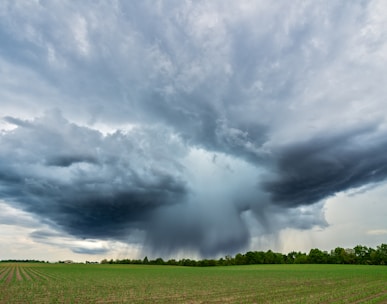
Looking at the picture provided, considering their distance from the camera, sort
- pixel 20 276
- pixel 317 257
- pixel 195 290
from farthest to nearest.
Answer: pixel 317 257
pixel 20 276
pixel 195 290

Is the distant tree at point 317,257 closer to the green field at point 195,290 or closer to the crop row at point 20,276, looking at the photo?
the green field at point 195,290

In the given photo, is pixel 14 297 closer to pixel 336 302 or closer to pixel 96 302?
pixel 96 302

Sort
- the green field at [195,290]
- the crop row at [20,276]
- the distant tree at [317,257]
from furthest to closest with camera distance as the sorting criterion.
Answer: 1. the distant tree at [317,257]
2. the crop row at [20,276]
3. the green field at [195,290]

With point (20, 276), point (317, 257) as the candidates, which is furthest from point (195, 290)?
point (317, 257)

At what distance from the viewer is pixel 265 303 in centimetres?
2731

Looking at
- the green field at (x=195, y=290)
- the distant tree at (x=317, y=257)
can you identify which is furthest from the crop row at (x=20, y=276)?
the distant tree at (x=317, y=257)

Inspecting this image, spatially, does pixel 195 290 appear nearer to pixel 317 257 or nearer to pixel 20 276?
pixel 20 276

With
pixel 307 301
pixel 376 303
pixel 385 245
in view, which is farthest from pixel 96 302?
pixel 385 245

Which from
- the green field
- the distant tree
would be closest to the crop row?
the green field

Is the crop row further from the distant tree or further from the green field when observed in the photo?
the distant tree

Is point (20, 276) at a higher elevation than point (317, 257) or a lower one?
lower

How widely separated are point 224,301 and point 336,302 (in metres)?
9.94

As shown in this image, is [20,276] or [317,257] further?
[317,257]

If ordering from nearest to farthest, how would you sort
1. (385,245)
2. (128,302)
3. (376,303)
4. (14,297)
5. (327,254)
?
(376,303) → (128,302) → (14,297) → (385,245) → (327,254)
